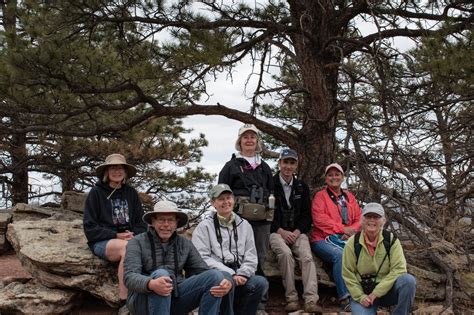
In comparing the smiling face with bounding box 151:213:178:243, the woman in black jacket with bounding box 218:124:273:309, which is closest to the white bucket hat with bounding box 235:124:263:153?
the woman in black jacket with bounding box 218:124:273:309

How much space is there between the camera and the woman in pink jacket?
5895 mm

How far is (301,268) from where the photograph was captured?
5840mm

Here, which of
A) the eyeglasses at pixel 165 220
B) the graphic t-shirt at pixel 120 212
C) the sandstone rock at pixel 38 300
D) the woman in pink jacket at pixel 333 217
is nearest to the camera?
the eyeglasses at pixel 165 220

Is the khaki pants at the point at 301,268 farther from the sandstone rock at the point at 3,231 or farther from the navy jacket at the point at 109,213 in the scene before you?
the sandstone rock at the point at 3,231

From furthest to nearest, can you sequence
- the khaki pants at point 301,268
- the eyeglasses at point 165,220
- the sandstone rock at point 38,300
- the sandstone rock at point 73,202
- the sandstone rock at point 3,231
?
1. the sandstone rock at point 3,231
2. the sandstone rock at point 73,202
3. the sandstone rock at point 38,300
4. the khaki pants at point 301,268
5. the eyeglasses at point 165,220

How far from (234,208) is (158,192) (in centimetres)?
851

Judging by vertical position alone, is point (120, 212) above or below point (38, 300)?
above

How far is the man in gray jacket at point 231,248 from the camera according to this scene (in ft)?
16.1

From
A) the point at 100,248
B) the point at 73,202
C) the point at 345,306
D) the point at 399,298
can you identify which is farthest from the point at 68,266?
the point at 73,202

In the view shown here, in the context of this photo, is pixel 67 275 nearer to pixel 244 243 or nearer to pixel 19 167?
pixel 244 243

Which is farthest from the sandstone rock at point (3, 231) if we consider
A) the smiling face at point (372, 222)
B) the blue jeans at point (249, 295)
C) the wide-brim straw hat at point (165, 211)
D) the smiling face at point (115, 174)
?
the smiling face at point (372, 222)

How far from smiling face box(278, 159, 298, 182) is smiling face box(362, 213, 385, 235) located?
1.34 m

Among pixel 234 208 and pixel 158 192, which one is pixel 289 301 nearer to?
pixel 234 208

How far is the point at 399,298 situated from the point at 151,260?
2206mm
